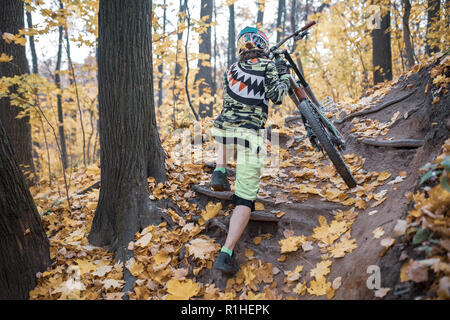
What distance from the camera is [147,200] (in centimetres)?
324

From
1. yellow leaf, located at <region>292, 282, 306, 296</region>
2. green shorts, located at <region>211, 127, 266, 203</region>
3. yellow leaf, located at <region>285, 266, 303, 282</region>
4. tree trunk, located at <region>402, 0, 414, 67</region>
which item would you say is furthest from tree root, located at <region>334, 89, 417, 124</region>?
yellow leaf, located at <region>292, 282, 306, 296</region>

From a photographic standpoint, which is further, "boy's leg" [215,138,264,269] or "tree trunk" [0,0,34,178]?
"tree trunk" [0,0,34,178]

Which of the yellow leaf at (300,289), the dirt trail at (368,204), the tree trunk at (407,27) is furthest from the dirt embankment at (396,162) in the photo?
the tree trunk at (407,27)

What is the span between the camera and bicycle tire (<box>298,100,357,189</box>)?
10.2 feet

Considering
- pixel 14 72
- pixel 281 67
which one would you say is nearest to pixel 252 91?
pixel 281 67

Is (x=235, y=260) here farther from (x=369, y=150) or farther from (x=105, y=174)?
(x=369, y=150)

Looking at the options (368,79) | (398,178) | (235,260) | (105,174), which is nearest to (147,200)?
(105,174)

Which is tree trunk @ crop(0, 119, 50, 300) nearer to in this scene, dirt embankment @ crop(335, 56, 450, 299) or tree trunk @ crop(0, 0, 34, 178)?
dirt embankment @ crop(335, 56, 450, 299)

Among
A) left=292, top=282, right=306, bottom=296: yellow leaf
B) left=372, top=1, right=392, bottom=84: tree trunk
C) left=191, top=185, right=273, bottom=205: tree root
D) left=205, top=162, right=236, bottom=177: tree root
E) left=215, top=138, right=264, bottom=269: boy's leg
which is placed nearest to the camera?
left=292, top=282, right=306, bottom=296: yellow leaf

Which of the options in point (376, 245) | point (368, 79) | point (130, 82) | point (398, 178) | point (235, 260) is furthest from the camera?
point (368, 79)

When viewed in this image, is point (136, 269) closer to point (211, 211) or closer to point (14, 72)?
point (211, 211)

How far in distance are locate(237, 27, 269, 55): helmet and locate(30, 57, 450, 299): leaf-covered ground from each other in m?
1.72
